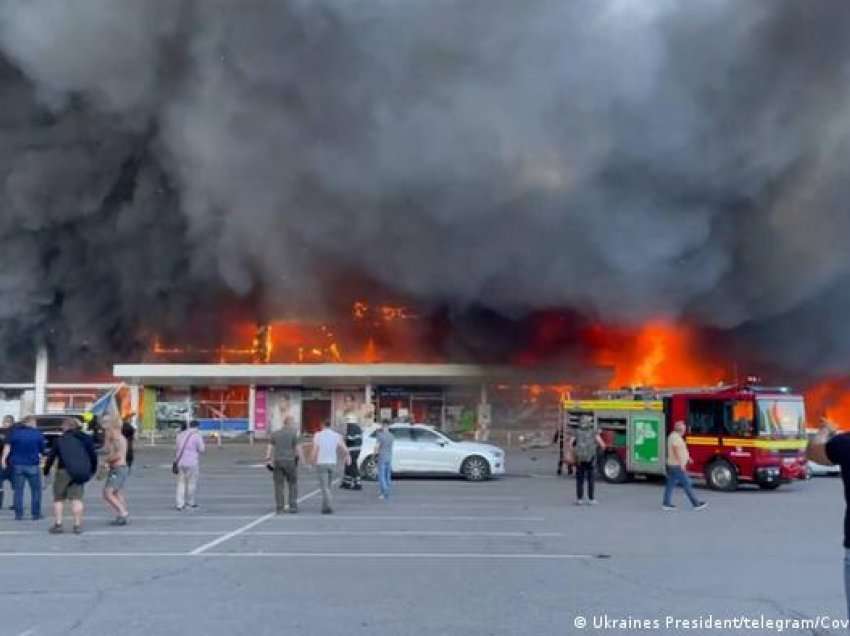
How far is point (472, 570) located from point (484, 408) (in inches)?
1115

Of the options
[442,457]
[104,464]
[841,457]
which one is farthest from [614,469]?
[841,457]

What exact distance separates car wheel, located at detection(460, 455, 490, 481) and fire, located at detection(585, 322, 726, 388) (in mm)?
15531

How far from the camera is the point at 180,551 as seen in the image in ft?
33.0

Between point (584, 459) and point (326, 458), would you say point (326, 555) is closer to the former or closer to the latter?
point (326, 458)

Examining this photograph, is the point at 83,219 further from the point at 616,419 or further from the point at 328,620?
the point at 328,620

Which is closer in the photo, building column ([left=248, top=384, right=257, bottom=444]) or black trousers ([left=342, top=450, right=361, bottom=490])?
black trousers ([left=342, top=450, right=361, bottom=490])

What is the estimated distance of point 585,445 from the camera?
50.2 feet

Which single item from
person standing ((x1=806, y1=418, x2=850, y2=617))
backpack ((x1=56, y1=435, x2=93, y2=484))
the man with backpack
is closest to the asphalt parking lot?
the man with backpack

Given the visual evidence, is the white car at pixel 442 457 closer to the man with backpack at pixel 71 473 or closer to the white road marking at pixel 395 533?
the white road marking at pixel 395 533

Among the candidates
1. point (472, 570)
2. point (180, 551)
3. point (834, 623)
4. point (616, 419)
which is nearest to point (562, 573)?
point (472, 570)

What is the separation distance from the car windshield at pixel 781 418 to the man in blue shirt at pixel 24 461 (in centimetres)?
1208

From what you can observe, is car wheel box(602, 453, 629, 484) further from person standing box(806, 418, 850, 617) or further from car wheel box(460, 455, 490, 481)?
person standing box(806, 418, 850, 617)

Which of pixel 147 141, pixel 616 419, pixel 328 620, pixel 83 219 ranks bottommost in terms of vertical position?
pixel 328 620

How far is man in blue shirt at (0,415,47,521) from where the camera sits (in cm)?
1326
